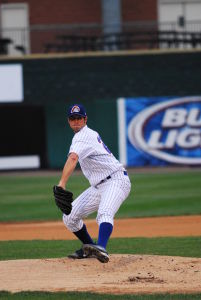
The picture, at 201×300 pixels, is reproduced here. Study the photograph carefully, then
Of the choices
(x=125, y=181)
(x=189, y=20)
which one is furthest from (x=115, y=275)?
(x=189, y=20)

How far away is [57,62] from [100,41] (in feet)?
5.34

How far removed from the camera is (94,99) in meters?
27.7

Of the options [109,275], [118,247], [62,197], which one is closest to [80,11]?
[118,247]

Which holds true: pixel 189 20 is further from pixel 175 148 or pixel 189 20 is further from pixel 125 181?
pixel 125 181

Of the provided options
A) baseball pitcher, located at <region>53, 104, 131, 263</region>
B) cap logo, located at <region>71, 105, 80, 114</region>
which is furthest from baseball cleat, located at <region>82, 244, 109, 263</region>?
cap logo, located at <region>71, 105, 80, 114</region>

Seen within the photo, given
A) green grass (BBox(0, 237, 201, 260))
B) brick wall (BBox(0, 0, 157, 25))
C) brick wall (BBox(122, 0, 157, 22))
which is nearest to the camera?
green grass (BBox(0, 237, 201, 260))

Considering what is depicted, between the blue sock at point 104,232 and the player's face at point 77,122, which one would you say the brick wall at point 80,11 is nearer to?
the player's face at point 77,122

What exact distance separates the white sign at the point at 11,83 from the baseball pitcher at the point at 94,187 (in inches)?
709

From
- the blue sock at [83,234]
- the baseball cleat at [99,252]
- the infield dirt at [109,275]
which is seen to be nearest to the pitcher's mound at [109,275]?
the infield dirt at [109,275]

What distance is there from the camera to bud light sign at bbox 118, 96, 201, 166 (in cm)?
2711

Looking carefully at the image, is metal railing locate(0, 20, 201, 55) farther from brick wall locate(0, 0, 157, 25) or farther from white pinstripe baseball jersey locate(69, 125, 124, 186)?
white pinstripe baseball jersey locate(69, 125, 124, 186)

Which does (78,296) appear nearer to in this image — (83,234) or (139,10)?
(83,234)

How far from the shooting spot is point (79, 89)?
2789 centimetres

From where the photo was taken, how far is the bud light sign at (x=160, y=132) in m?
27.1
